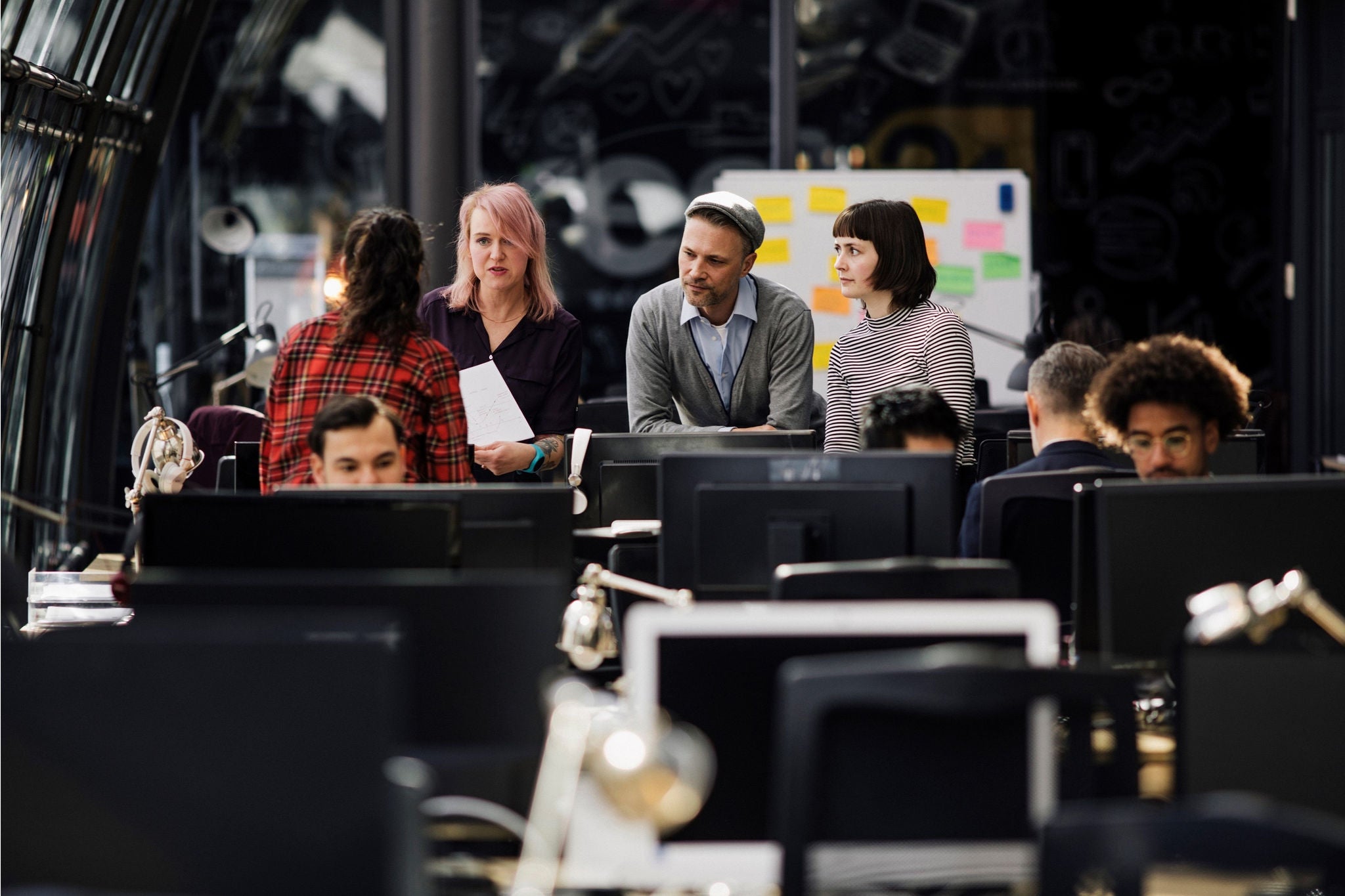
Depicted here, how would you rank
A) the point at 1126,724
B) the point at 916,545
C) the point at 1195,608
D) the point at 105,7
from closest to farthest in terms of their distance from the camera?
the point at 1195,608 < the point at 1126,724 < the point at 916,545 < the point at 105,7

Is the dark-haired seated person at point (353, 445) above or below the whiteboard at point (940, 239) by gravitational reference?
below

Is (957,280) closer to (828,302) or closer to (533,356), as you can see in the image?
(828,302)

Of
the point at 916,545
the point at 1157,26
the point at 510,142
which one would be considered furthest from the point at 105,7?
the point at 1157,26

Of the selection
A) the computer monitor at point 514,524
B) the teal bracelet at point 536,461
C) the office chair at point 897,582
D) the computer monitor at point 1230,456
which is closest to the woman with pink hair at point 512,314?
the teal bracelet at point 536,461

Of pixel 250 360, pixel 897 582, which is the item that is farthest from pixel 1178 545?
pixel 250 360

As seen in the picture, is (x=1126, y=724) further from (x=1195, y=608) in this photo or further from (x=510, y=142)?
(x=510, y=142)

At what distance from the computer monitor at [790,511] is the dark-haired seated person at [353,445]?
1.76ft

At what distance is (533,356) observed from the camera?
13.2 ft

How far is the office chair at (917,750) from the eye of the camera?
1.44m

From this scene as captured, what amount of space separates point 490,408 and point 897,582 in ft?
5.95

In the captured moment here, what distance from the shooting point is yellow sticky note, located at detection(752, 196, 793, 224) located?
24.7 ft

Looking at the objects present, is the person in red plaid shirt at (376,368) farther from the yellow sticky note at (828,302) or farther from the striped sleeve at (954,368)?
the yellow sticky note at (828,302)

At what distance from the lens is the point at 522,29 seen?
337 inches

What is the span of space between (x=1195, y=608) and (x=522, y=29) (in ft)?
24.4
